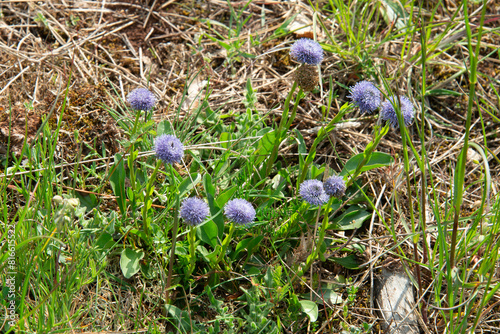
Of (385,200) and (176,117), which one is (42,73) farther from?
(385,200)

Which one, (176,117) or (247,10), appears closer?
(176,117)

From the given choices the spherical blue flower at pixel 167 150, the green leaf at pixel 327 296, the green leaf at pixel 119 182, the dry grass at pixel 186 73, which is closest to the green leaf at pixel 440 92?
the dry grass at pixel 186 73

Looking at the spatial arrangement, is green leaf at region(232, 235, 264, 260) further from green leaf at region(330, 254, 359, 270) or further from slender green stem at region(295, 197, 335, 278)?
green leaf at region(330, 254, 359, 270)

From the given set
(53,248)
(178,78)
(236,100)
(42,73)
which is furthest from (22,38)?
(53,248)

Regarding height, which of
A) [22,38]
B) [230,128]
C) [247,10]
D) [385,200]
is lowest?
[385,200]

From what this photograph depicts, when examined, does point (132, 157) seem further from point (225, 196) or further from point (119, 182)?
point (225, 196)
